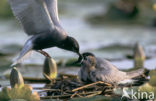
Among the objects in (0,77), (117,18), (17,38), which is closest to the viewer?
(0,77)

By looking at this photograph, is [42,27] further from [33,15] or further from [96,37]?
[96,37]

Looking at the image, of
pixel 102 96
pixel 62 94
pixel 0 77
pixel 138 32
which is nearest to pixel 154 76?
pixel 102 96

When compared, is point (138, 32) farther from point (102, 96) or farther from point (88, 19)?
point (102, 96)

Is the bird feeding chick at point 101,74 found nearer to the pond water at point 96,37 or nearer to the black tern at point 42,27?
the black tern at point 42,27

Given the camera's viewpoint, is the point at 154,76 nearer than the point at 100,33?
Yes

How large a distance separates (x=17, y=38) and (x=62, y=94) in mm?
4755

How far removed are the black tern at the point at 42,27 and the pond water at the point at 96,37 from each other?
0.76m

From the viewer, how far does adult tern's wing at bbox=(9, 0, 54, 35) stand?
→ 483 centimetres

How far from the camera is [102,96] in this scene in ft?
14.8

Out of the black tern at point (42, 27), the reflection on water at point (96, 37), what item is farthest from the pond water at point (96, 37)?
the black tern at point (42, 27)

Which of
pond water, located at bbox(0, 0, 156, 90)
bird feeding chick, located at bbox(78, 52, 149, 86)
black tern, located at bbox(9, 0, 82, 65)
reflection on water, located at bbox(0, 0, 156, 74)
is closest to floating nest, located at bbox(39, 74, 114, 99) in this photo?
bird feeding chick, located at bbox(78, 52, 149, 86)

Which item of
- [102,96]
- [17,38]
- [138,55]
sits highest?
[17,38]

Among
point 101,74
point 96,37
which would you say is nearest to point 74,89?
point 101,74

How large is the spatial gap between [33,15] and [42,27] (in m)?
0.17
